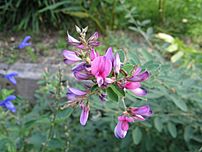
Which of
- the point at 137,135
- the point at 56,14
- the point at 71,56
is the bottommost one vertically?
the point at 137,135

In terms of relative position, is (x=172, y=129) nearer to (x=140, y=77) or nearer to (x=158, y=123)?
(x=158, y=123)

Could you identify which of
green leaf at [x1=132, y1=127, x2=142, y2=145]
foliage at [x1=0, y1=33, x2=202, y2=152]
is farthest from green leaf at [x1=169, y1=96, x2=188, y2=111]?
green leaf at [x1=132, y1=127, x2=142, y2=145]

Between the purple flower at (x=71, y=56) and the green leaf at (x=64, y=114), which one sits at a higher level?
the purple flower at (x=71, y=56)

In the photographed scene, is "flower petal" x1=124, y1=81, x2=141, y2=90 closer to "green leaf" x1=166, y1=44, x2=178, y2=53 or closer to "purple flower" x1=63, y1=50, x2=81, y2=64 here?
"purple flower" x1=63, y1=50, x2=81, y2=64

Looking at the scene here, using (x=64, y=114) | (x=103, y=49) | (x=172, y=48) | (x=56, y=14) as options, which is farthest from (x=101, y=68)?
(x=56, y=14)

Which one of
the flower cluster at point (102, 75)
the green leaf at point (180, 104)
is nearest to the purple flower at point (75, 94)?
the flower cluster at point (102, 75)

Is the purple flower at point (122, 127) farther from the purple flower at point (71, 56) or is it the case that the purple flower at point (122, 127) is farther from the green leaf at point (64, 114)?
the green leaf at point (64, 114)

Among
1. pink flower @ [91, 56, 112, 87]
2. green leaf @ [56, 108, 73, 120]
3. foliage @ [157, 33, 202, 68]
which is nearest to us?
pink flower @ [91, 56, 112, 87]
